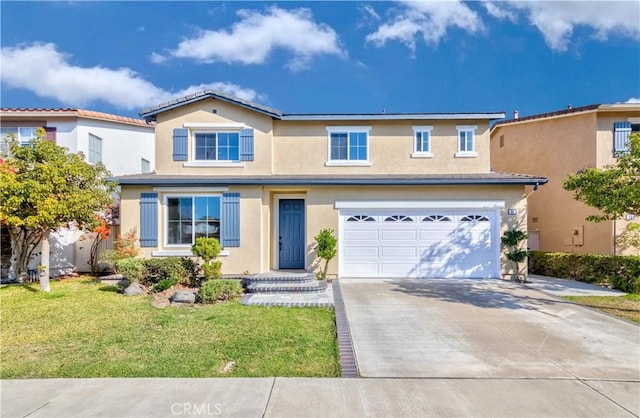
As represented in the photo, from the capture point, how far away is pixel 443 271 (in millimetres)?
11672

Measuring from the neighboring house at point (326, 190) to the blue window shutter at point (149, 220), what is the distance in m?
0.03

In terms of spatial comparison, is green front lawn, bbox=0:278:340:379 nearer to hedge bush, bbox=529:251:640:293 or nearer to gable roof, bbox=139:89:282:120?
gable roof, bbox=139:89:282:120

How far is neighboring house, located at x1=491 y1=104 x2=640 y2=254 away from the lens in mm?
13977

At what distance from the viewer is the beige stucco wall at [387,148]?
502 inches

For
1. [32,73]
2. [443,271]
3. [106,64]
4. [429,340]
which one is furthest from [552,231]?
[32,73]

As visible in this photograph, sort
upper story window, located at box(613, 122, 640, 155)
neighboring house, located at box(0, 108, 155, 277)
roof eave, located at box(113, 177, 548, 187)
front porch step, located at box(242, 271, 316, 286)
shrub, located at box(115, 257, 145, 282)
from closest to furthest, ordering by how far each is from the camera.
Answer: shrub, located at box(115, 257, 145, 282)
front porch step, located at box(242, 271, 316, 286)
roof eave, located at box(113, 177, 548, 187)
neighboring house, located at box(0, 108, 155, 277)
upper story window, located at box(613, 122, 640, 155)

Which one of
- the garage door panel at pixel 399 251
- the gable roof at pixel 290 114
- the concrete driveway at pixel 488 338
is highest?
the gable roof at pixel 290 114

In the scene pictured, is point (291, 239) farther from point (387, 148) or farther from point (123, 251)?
point (123, 251)

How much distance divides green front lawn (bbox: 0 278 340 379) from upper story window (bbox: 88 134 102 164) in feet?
26.4

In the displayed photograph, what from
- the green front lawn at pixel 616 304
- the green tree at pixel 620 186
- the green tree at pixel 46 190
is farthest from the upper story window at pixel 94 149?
the green front lawn at pixel 616 304

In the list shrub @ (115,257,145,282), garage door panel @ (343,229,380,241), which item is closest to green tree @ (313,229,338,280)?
garage door panel @ (343,229,380,241)

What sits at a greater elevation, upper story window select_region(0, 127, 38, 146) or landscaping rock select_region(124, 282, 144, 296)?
upper story window select_region(0, 127, 38, 146)

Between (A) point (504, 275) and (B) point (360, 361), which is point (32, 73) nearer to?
(B) point (360, 361)

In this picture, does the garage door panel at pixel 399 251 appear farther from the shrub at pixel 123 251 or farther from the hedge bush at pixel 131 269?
the shrub at pixel 123 251
